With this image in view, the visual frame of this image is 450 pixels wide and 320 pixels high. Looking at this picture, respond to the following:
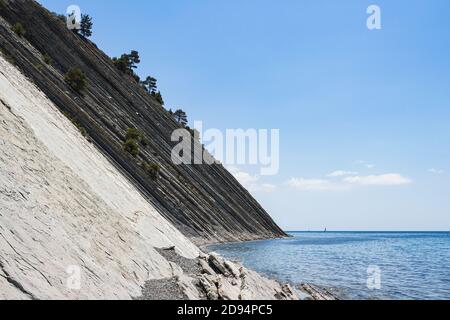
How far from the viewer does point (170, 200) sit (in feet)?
184

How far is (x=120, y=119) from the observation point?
201 feet

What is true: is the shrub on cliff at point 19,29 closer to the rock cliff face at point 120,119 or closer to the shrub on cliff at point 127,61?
the rock cliff face at point 120,119

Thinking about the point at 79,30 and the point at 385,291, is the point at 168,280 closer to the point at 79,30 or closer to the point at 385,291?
the point at 385,291

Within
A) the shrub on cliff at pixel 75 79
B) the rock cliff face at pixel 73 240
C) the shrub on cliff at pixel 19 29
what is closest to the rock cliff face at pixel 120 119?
the shrub on cliff at pixel 19 29

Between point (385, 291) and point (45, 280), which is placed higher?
point (45, 280)

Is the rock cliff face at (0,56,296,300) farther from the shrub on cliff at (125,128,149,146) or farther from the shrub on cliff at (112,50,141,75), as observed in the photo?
the shrub on cliff at (112,50,141,75)

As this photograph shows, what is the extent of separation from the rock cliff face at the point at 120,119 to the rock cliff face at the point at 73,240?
23.8 m

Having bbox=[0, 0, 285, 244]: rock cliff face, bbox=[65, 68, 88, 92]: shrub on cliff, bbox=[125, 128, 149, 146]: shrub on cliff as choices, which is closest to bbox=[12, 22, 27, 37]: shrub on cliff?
bbox=[0, 0, 285, 244]: rock cliff face

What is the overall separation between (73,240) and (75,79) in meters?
45.3

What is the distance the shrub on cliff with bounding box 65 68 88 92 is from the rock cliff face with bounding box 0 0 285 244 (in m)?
1.13

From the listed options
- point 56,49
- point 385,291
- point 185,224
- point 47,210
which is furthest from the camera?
point 56,49

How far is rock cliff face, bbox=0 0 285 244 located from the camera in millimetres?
50000
